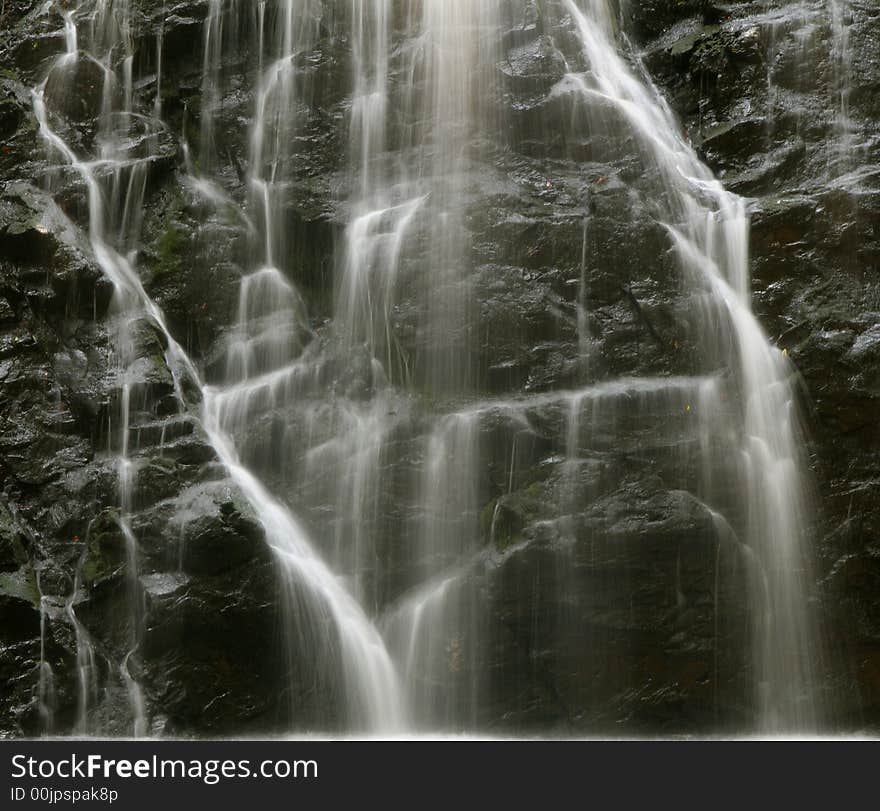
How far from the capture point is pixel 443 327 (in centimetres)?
920

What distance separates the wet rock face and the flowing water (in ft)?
0.31

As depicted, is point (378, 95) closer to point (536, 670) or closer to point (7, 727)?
point (536, 670)

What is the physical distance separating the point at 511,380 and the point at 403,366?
1.01 m

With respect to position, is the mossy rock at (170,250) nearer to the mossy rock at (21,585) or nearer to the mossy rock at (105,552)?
the mossy rock at (105,552)

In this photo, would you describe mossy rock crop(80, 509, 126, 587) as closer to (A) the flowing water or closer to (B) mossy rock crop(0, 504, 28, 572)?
(A) the flowing water

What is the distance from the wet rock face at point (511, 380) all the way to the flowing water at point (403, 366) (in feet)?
0.31

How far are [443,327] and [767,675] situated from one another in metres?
4.09

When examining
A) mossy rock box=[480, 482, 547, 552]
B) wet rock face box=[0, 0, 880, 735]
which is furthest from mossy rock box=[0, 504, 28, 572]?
mossy rock box=[480, 482, 547, 552]

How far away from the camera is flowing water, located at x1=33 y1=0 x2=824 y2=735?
8.16 meters

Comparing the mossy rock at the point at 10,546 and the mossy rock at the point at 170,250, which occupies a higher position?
the mossy rock at the point at 170,250

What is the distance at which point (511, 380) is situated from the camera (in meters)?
9.04

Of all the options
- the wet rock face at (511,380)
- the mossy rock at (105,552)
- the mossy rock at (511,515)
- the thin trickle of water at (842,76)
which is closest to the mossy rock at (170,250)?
the wet rock face at (511,380)

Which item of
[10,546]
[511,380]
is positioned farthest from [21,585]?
[511,380]

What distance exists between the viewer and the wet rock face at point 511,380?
809 cm
